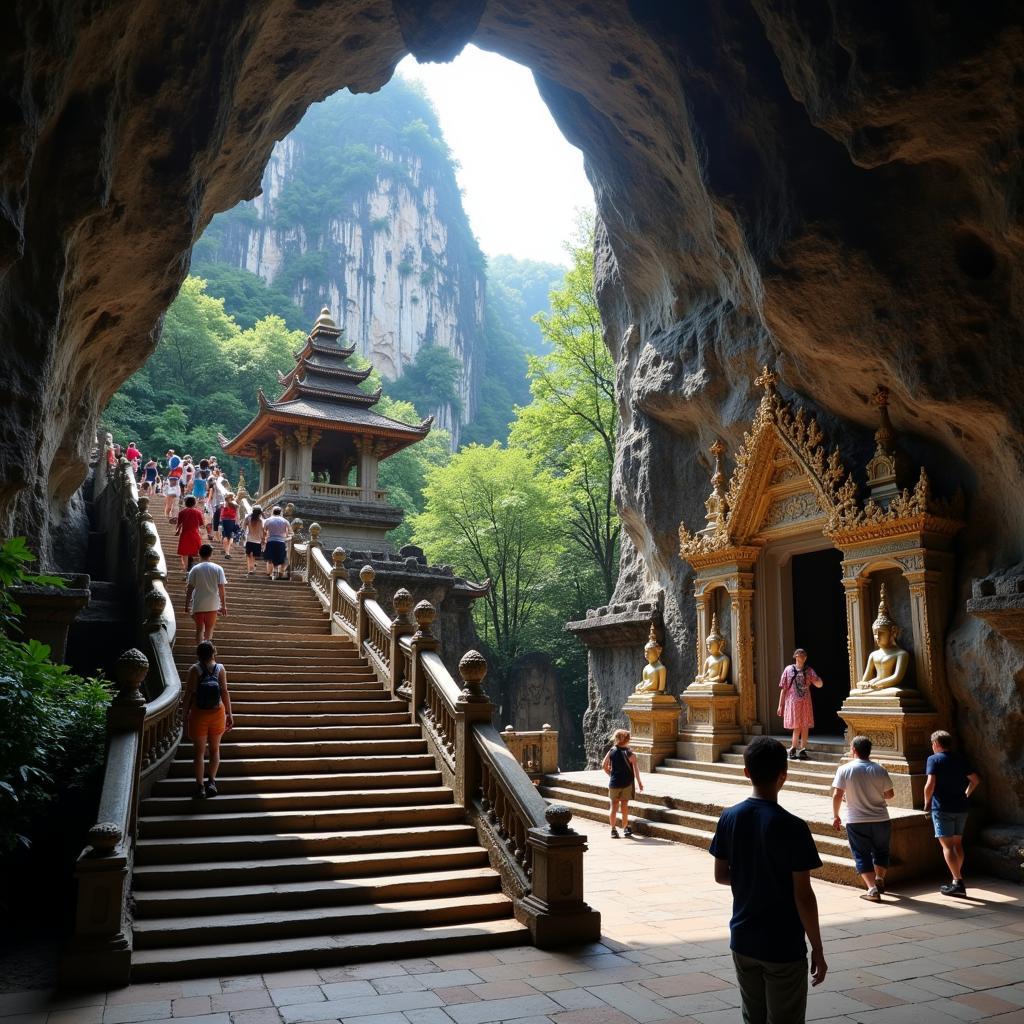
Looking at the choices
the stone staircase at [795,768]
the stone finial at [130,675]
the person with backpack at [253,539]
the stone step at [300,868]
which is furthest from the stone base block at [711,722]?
the stone finial at [130,675]

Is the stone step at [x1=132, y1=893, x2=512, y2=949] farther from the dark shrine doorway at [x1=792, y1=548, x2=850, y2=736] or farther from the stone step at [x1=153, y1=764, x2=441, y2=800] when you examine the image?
the dark shrine doorway at [x1=792, y1=548, x2=850, y2=736]

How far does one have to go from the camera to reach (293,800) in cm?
A: 834

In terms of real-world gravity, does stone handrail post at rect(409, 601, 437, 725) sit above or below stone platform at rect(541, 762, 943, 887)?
above

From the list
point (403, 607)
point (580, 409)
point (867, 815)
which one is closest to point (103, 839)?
point (403, 607)

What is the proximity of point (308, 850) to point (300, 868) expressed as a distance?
1.27ft

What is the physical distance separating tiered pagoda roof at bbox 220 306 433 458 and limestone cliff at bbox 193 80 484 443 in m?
38.6

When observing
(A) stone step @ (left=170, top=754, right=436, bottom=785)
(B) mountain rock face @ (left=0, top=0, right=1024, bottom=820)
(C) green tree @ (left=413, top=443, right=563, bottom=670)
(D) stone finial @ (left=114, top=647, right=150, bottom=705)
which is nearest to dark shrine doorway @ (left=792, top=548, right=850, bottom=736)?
(B) mountain rock face @ (left=0, top=0, right=1024, bottom=820)

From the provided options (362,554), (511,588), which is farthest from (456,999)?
(511,588)

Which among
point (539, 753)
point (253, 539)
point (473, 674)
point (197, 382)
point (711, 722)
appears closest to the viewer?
point (473, 674)

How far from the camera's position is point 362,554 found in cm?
2458

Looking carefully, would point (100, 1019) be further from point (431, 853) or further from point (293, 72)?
point (293, 72)

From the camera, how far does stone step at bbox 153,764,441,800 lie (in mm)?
8203

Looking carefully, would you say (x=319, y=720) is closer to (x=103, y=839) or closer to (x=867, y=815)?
(x=103, y=839)

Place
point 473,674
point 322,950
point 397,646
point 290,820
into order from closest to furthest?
point 322,950, point 290,820, point 473,674, point 397,646
